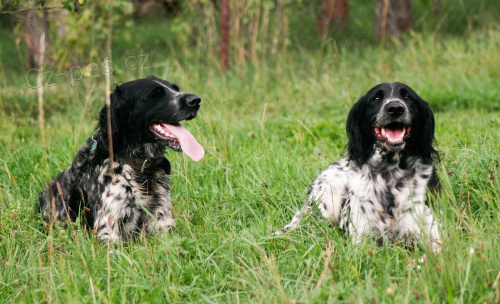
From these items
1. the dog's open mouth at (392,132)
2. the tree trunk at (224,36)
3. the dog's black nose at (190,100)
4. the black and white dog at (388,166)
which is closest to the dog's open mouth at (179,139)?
the dog's black nose at (190,100)

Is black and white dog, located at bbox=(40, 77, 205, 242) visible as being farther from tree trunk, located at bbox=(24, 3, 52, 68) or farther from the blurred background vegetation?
tree trunk, located at bbox=(24, 3, 52, 68)

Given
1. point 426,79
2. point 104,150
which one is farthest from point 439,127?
point 104,150

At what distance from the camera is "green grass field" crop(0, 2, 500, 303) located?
2873mm

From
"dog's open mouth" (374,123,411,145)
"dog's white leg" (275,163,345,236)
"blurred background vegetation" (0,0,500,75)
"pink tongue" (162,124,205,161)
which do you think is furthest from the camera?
"blurred background vegetation" (0,0,500,75)

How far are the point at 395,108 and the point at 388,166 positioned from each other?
372mm

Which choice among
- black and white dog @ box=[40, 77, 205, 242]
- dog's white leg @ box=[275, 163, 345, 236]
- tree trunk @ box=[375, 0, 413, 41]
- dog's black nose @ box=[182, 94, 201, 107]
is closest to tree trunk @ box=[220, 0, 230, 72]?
tree trunk @ box=[375, 0, 413, 41]

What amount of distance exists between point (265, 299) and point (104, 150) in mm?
1791

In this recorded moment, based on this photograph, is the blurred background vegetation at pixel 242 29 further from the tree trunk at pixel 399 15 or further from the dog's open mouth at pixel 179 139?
the dog's open mouth at pixel 179 139

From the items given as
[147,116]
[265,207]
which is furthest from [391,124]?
[147,116]

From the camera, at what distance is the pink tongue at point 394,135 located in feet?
12.0

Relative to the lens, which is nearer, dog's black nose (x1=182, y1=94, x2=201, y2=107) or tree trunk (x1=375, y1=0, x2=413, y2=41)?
dog's black nose (x1=182, y1=94, x2=201, y2=107)

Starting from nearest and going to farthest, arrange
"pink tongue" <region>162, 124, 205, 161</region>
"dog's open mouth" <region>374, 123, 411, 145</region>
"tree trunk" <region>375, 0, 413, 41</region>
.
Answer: "dog's open mouth" <region>374, 123, 411, 145</region> < "pink tongue" <region>162, 124, 205, 161</region> < "tree trunk" <region>375, 0, 413, 41</region>

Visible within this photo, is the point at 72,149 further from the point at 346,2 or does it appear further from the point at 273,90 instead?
the point at 346,2

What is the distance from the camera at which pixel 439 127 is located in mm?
6059
